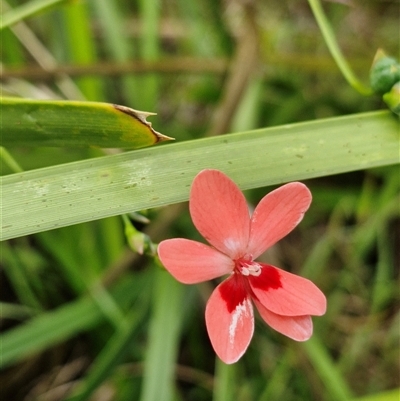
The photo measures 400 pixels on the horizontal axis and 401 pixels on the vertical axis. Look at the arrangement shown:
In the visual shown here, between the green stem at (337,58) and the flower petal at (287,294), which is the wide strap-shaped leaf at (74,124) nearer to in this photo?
the flower petal at (287,294)

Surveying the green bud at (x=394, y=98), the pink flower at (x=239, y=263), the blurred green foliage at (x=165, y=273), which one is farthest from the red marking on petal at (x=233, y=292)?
the blurred green foliage at (x=165, y=273)

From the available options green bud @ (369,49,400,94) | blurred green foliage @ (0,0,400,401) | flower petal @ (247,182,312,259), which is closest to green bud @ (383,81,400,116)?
green bud @ (369,49,400,94)

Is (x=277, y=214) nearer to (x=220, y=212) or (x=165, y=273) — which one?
(x=220, y=212)

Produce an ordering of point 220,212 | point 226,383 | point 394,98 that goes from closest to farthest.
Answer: point 220,212, point 394,98, point 226,383

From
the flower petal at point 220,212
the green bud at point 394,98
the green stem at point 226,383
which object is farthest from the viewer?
the green stem at point 226,383

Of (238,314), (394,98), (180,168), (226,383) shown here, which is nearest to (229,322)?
(238,314)
